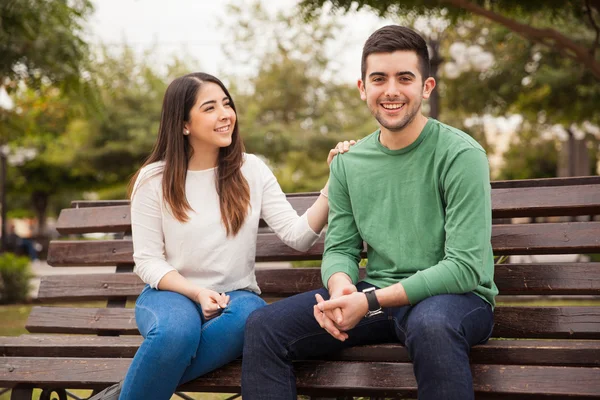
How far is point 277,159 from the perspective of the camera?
74.2 feet

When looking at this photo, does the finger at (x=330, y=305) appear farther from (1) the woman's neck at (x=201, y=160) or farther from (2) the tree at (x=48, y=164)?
(2) the tree at (x=48, y=164)

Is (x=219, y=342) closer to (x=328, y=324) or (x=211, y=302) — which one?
(x=211, y=302)

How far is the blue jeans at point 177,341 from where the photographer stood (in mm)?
2883

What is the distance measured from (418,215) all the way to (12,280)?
35.5 ft

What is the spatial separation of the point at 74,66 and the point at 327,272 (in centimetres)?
642

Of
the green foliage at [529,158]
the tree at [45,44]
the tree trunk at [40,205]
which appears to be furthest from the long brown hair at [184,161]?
the tree trunk at [40,205]

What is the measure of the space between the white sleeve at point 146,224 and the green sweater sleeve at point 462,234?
131 cm

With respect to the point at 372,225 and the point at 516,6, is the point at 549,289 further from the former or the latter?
the point at 516,6

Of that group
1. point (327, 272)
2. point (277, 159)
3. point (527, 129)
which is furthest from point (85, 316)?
point (527, 129)

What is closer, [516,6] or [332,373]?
[332,373]

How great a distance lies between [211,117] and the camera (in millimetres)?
3490

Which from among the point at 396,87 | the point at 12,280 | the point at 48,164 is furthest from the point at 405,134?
the point at 48,164

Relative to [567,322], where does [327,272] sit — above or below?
above

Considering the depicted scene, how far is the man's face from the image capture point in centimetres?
298
